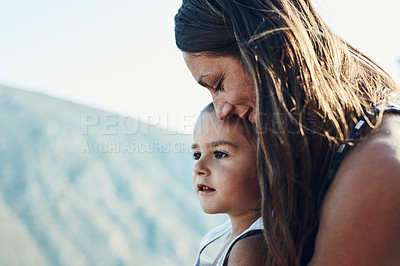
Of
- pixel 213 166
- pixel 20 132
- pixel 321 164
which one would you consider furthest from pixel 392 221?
pixel 20 132

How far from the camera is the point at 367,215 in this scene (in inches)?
36.9

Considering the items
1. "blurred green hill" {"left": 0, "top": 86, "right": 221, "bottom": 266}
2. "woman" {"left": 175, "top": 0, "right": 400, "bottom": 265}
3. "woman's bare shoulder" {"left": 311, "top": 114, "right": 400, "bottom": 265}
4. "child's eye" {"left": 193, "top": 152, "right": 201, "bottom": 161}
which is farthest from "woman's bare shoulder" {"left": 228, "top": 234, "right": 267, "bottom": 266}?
"blurred green hill" {"left": 0, "top": 86, "right": 221, "bottom": 266}

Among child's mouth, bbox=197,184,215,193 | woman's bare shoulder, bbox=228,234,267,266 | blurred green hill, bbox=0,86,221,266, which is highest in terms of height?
child's mouth, bbox=197,184,215,193

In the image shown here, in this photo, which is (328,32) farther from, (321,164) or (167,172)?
(167,172)

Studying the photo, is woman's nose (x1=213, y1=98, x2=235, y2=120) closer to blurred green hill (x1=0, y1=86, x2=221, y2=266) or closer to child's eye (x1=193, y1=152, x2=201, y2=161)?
child's eye (x1=193, y1=152, x2=201, y2=161)

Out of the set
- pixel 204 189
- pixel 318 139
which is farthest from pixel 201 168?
pixel 318 139

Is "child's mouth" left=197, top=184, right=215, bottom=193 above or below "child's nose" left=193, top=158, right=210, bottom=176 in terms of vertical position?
below

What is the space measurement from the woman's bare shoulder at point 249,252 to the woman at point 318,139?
0.48 ft

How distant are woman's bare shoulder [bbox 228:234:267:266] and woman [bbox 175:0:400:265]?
0.15 meters

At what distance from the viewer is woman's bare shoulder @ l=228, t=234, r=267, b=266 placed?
129 cm

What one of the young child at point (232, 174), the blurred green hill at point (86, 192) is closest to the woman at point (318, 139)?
the young child at point (232, 174)

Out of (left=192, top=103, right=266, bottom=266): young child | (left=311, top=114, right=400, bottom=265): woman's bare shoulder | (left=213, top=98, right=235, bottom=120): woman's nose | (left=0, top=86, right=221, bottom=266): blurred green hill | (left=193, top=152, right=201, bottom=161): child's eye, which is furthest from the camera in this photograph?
(left=0, top=86, right=221, bottom=266): blurred green hill

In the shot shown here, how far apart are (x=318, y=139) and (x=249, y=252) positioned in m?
0.42

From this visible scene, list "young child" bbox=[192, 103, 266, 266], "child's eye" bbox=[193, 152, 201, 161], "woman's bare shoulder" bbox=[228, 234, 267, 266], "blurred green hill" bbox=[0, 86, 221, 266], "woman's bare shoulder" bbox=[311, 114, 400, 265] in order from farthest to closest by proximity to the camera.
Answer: "blurred green hill" bbox=[0, 86, 221, 266]
"child's eye" bbox=[193, 152, 201, 161]
"young child" bbox=[192, 103, 266, 266]
"woman's bare shoulder" bbox=[228, 234, 267, 266]
"woman's bare shoulder" bbox=[311, 114, 400, 265]
